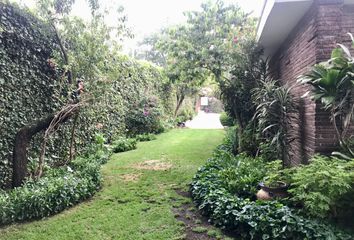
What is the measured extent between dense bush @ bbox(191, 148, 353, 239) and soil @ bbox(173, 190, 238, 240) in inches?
4.1

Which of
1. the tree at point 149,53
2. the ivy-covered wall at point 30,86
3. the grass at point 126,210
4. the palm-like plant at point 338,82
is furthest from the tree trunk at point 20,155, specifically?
the tree at point 149,53

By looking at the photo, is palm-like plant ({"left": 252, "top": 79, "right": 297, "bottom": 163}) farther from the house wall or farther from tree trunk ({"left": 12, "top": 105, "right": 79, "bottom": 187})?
tree trunk ({"left": 12, "top": 105, "right": 79, "bottom": 187})

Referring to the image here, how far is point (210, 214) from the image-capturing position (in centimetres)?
358

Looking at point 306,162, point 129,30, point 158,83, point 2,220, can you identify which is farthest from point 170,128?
point 2,220

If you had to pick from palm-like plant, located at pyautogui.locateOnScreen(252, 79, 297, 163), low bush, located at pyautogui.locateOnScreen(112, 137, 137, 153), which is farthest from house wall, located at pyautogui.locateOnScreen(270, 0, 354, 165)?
low bush, located at pyautogui.locateOnScreen(112, 137, 137, 153)

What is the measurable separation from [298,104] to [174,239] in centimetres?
341

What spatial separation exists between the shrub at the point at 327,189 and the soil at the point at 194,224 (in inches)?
38.6

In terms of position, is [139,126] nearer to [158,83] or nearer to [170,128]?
[170,128]

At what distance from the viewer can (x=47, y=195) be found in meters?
3.80

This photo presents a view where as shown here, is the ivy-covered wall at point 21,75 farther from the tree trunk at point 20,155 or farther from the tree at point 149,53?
the tree at point 149,53

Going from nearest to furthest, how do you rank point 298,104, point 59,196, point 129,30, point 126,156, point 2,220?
point 2,220 → point 59,196 → point 298,104 → point 129,30 → point 126,156

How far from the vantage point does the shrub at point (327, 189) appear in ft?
9.37

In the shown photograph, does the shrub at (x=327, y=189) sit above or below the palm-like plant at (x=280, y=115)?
below

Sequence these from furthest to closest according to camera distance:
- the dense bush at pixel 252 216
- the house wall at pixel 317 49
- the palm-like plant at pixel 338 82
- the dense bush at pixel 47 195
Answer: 1. the house wall at pixel 317 49
2. the dense bush at pixel 47 195
3. the palm-like plant at pixel 338 82
4. the dense bush at pixel 252 216
